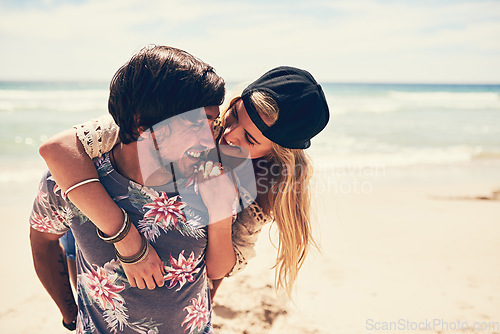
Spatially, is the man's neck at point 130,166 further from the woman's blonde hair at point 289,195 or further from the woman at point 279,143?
the woman's blonde hair at point 289,195

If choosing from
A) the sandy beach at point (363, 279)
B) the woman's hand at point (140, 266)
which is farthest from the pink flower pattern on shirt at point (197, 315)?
the sandy beach at point (363, 279)

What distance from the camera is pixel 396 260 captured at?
437cm

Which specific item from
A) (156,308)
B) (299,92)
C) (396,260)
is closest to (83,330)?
(156,308)

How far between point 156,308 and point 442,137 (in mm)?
13944

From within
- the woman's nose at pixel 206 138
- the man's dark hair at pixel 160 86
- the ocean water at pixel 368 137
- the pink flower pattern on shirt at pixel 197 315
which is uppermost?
the man's dark hair at pixel 160 86

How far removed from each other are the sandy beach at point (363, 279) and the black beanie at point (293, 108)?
732 millimetres

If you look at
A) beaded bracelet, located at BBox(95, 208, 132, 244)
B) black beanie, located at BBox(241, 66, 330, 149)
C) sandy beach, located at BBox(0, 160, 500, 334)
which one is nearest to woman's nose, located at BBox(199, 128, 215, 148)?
beaded bracelet, located at BBox(95, 208, 132, 244)

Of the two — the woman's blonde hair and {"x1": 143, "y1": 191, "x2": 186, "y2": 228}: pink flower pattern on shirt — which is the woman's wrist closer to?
{"x1": 143, "y1": 191, "x2": 186, "y2": 228}: pink flower pattern on shirt

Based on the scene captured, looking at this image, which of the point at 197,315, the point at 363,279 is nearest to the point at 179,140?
the point at 197,315

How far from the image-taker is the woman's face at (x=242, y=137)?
6.56 ft

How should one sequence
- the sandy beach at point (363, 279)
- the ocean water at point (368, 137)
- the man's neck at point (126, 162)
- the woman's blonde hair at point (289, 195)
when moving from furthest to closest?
the ocean water at point (368, 137), the sandy beach at point (363, 279), the woman's blonde hair at point (289, 195), the man's neck at point (126, 162)

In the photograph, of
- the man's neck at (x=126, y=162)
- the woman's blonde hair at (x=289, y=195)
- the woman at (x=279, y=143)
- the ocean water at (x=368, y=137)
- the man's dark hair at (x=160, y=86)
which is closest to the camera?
the man's dark hair at (x=160, y=86)

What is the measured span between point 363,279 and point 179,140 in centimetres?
323

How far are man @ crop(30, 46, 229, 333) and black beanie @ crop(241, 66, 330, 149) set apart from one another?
55 centimetres
